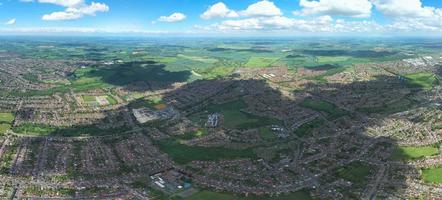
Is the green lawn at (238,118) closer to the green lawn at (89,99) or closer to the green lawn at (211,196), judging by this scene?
the green lawn at (211,196)

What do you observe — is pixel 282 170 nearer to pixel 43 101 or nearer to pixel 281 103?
pixel 281 103

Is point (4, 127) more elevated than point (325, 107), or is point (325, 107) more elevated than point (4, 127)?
point (325, 107)

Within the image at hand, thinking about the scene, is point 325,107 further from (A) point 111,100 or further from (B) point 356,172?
(A) point 111,100

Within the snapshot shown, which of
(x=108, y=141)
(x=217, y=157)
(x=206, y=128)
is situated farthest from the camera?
(x=206, y=128)

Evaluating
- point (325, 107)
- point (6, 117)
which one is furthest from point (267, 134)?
point (6, 117)

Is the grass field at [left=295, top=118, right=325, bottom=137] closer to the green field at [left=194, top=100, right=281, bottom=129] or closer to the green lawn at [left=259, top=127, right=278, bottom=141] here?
the green lawn at [left=259, top=127, right=278, bottom=141]

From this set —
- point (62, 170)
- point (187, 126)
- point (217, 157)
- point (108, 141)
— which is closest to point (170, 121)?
point (187, 126)

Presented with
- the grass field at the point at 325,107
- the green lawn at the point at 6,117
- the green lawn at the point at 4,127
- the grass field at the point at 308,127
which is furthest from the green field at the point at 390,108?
the green lawn at the point at 6,117
